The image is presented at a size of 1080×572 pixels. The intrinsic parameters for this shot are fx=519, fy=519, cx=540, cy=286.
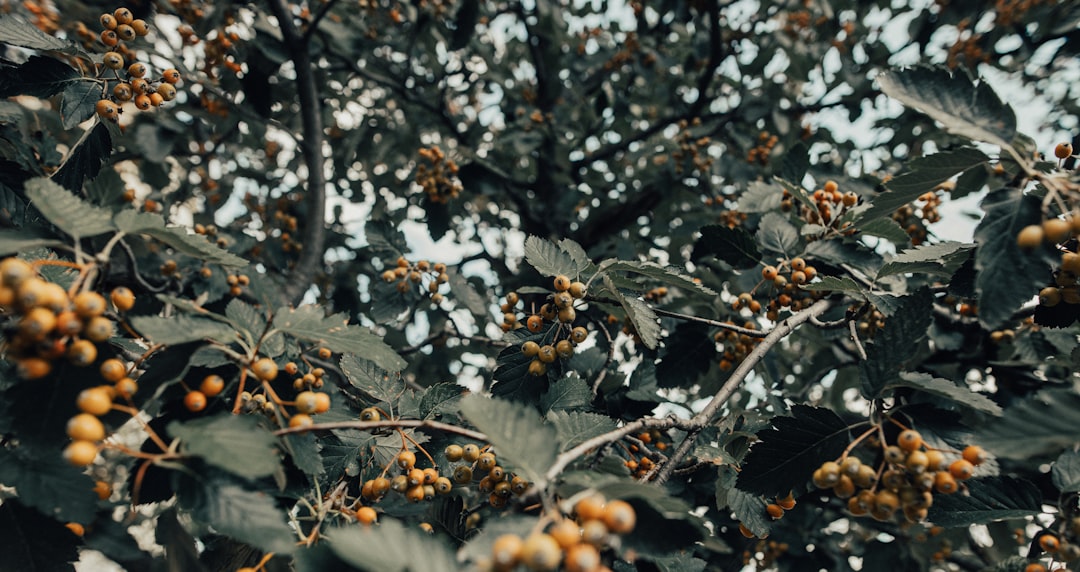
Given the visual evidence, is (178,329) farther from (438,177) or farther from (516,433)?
(438,177)

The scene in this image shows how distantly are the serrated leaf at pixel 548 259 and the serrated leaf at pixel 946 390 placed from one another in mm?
1064

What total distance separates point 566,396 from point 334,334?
3.04ft

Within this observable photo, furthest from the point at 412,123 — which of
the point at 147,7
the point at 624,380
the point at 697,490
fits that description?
the point at 697,490

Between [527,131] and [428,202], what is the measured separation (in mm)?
1102

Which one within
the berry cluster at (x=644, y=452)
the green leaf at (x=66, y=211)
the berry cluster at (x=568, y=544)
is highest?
the green leaf at (x=66, y=211)

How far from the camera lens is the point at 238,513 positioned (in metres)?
1.16

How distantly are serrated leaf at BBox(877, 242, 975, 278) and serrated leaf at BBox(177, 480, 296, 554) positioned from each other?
2.14m

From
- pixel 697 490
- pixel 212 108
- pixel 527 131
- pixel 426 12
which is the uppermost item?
pixel 426 12

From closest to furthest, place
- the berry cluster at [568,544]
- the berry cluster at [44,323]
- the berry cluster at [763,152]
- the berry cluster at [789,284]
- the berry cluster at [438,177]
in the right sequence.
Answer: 1. the berry cluster at [568,544]
2. the berry cluster at [44,323]
3. the berry cluster at [789,284]
4. the berry cluster at [438,177]
5. the berry cluster at [763,152]

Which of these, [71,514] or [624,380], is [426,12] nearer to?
[624,380]

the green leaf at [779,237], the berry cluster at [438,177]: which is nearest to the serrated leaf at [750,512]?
the green leaf at [779,237]

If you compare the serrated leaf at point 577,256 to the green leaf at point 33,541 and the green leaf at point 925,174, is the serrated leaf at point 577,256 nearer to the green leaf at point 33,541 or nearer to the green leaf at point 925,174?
the green leaf at point 925,174

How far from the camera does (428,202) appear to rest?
399cm

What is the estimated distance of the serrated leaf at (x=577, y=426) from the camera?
63.4 inches
